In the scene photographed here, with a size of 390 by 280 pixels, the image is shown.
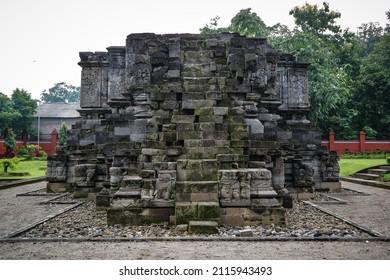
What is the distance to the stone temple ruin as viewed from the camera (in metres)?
6.57

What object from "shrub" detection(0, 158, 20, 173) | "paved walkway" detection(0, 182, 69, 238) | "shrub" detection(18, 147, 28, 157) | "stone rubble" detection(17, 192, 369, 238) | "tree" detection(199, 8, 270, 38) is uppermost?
"tree" detection(199, 8, 270, 38)

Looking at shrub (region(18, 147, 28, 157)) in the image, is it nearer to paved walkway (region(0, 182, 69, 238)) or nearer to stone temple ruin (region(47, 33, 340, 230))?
stone temple ruin (region(47, 33, 340, 230))

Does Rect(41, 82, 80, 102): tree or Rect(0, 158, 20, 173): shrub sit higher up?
Rect(41, 82, 80, 102): tree

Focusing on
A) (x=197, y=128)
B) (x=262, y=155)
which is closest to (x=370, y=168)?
(x=262, y=155)

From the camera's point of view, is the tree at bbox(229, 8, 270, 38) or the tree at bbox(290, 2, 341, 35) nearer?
the tree at bbox(229, 8, 270, 38)

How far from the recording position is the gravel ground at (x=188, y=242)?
4777mm

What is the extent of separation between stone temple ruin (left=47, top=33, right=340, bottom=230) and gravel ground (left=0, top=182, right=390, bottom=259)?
431 mm

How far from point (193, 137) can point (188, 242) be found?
2625mm

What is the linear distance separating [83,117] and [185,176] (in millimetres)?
8412

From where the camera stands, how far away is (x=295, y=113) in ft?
42.7

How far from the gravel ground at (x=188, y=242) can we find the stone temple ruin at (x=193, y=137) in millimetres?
431

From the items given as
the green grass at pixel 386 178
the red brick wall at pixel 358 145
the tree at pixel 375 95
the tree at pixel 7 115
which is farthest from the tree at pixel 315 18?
the tree at pixel 7 115

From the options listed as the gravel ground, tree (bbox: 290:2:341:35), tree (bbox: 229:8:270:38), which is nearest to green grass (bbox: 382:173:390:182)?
the gravel ground
